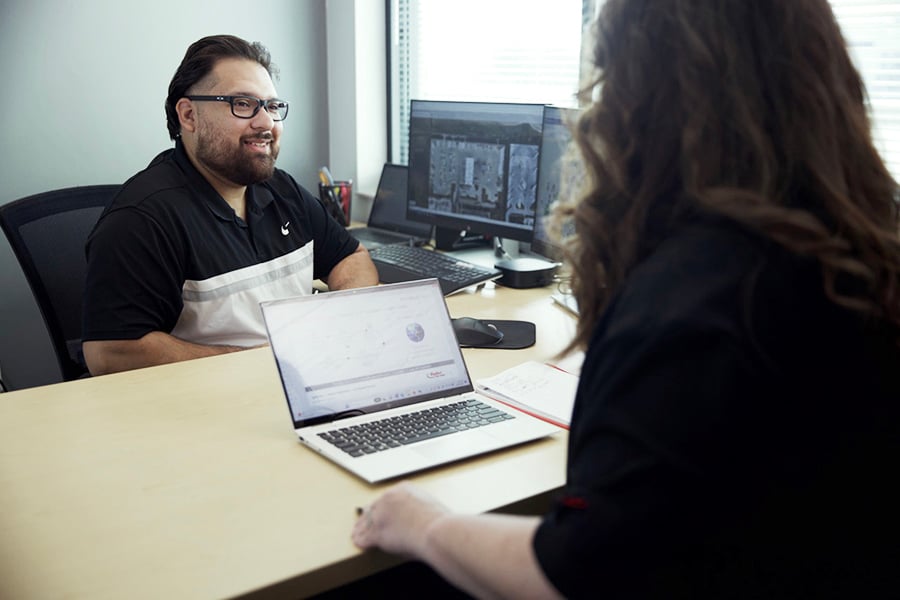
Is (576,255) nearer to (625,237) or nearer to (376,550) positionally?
(625,237)

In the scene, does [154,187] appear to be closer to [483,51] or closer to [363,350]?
[363,350]

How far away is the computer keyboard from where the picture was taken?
2176 mm

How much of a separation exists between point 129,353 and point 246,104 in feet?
2.40

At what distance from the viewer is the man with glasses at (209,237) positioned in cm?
183

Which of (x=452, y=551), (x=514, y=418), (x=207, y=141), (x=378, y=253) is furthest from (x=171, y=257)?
(x=452, y=551)

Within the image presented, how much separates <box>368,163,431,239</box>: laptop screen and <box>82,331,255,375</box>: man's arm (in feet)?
3.81

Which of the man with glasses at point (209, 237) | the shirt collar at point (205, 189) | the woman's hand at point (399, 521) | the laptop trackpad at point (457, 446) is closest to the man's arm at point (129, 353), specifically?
the man with glasses at point (209, 237)

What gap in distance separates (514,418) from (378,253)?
4.13 feet

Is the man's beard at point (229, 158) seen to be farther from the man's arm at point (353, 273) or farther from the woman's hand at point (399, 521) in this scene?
the woman's hand at point (399, 521)

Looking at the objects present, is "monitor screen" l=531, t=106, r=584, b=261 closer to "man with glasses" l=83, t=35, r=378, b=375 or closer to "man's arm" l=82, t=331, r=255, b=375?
"man with glasses" l=83, t=35, r=378, b=375

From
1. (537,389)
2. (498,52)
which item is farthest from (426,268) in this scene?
(498,52)

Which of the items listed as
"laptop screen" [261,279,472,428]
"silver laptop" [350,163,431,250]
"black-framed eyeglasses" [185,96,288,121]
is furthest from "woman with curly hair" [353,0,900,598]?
"silver laptop" [350,163,431,250]

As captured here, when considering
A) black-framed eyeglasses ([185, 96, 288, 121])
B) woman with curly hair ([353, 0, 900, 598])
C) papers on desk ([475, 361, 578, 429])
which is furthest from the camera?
black-framed eyeglasses ([185, 96, 288, 121])

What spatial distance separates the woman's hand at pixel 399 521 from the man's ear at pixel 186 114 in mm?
1424
